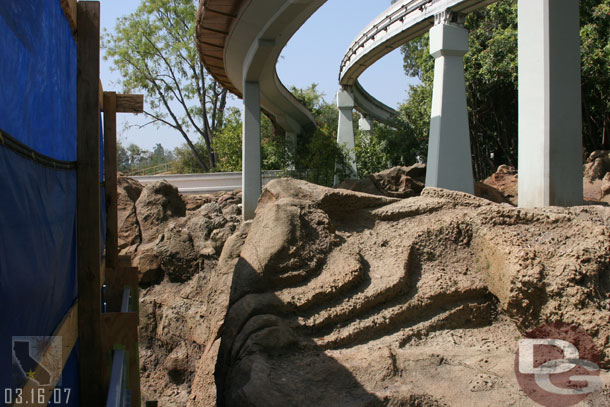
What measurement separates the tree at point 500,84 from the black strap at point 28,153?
16.6m

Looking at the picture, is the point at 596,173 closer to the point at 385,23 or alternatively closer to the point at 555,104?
the point at 385,23

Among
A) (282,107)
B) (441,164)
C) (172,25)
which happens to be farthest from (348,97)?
(172,25)

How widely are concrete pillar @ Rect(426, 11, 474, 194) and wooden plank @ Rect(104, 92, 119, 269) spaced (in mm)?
7302

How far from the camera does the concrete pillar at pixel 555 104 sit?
666cm

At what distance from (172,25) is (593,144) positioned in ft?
77.6

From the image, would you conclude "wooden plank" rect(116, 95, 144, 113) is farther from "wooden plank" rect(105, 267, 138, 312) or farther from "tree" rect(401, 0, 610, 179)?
"tree" rect(401, 0, 610, 179)

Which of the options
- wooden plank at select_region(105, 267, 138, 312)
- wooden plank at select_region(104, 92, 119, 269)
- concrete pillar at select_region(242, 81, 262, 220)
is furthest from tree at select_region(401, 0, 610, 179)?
wooden plank at select_region(105, 267, 138, 312)

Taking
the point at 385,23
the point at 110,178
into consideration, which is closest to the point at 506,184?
the point at 385,23

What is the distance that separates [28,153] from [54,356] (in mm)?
856

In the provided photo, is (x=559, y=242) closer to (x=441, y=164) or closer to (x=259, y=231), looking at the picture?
(x=259, y=231)

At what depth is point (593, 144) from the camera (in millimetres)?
18312

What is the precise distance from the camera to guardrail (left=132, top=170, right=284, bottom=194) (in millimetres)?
20109

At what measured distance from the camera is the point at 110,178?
17.3 ft

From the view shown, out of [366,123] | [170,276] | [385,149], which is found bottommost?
[170,276]
